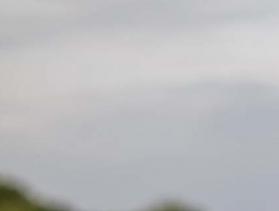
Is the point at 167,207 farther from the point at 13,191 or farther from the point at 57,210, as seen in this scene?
the point at 13,191

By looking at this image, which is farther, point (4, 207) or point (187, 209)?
point (4, 207)

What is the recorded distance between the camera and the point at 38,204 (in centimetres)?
5194

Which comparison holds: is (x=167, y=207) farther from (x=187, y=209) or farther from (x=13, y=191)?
(x=13, y=191)

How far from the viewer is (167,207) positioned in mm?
48875

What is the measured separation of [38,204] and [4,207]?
179 centimetres

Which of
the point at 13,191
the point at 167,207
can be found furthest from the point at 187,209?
the point at 13,191

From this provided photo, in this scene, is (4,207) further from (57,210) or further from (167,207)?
(167,207)

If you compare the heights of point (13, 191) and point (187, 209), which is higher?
point (13, 191)

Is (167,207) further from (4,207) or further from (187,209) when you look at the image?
(4,207)

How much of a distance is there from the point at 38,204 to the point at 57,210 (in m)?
1.44

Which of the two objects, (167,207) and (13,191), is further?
(13,191)

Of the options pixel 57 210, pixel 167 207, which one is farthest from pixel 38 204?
pixel 167 207

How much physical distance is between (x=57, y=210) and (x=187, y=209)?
674 centimetres

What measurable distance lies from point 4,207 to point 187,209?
982 centimetres
